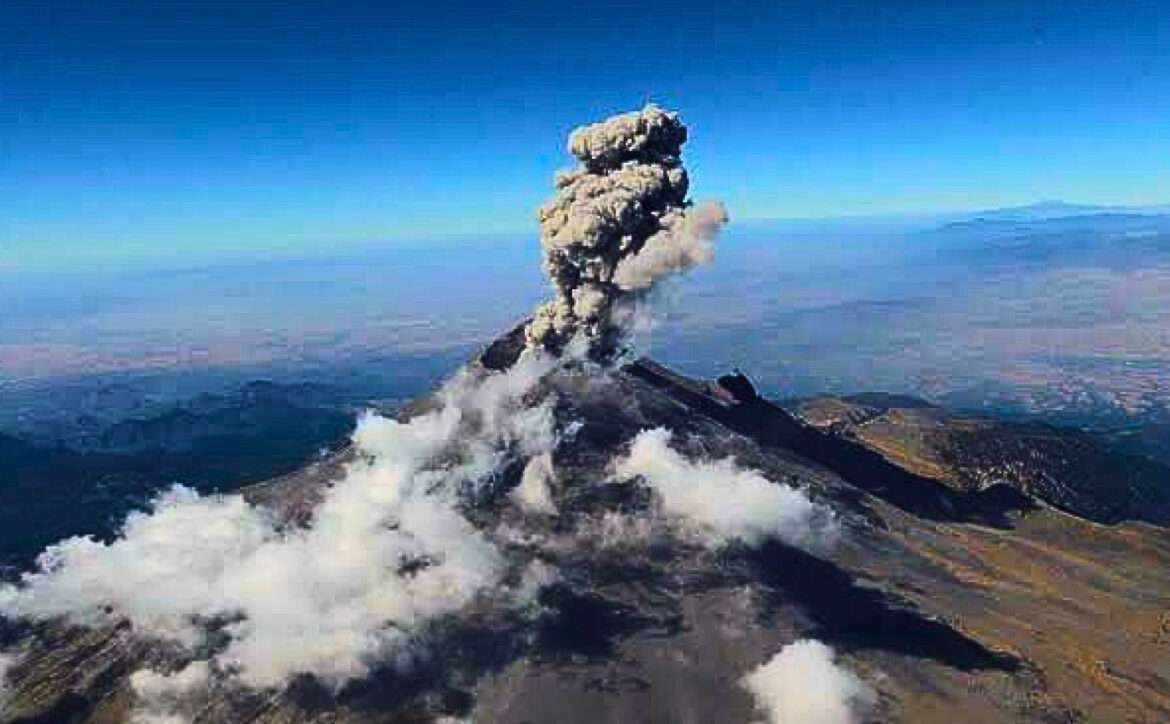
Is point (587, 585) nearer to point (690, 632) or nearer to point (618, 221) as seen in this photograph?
point (690, 632)

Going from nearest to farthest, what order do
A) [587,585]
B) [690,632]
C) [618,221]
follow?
[690,632]
[587,585]
[618,221]

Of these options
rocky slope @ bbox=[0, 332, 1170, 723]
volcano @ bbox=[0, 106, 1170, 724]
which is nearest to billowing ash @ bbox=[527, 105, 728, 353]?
volcano @ bbox=[0, 106, 1170, 724]

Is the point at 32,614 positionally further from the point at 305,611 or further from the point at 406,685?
the point at 406,685

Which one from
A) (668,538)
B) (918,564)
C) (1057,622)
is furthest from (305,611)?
(1057,622)

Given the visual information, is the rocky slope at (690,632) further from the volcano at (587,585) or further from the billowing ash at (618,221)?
the billowing ash at (618,221)

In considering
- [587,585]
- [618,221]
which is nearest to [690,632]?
[587,585]

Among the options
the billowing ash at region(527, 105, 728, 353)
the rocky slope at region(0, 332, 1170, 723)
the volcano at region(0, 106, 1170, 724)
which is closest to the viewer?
the rocky slope at region(0, 332, 1170, 723)

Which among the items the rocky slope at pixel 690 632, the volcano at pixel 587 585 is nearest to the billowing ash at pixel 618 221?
the volcano at pixel 587 585

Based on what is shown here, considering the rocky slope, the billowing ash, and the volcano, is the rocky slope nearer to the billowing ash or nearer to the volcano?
the volcano
